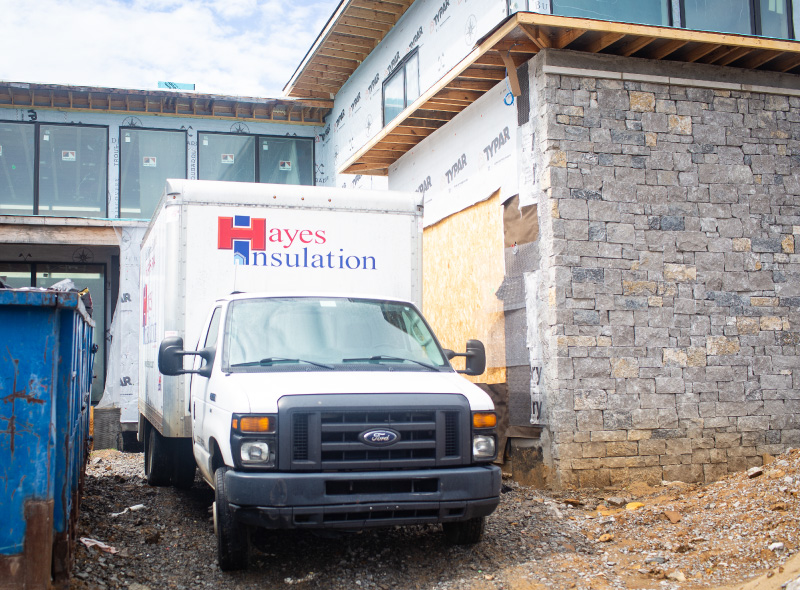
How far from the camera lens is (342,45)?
55.2 feet

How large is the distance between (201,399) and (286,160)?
45.7 ft

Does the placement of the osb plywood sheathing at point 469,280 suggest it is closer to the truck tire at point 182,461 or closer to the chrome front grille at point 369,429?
the truck tire at point 182,461

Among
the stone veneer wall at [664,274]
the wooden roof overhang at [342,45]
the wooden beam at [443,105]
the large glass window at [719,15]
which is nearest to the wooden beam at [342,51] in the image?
the wooden roof overhang at [342,45]

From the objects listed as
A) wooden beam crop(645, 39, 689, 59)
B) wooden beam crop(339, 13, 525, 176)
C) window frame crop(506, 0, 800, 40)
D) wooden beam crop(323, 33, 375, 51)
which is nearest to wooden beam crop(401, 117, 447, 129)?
wooden beam crop(339, 13, 525, 176)

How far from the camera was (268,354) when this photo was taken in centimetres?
607

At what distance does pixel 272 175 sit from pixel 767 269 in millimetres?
13043

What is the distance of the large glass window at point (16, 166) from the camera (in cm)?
1805

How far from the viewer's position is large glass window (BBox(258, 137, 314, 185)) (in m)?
19.7

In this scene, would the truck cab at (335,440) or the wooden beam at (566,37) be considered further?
the wooden beam at (566,37)

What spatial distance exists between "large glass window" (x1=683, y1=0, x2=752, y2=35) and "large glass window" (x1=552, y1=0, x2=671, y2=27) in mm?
386

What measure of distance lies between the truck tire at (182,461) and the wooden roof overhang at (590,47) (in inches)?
217

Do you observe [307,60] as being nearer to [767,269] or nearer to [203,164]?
[203,164]

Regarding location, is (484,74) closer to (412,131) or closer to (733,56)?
(412,131)

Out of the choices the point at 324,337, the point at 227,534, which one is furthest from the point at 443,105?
the point at 227,534
